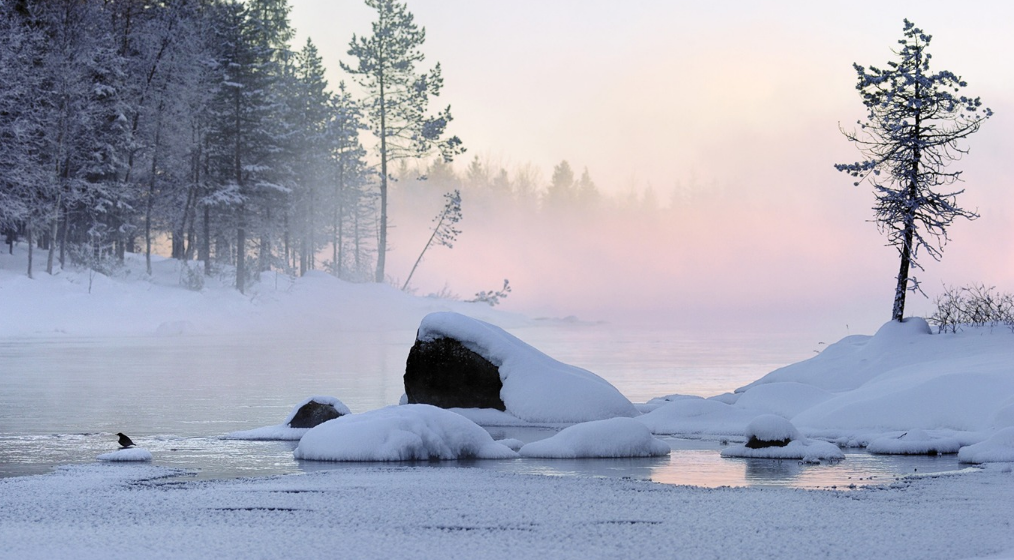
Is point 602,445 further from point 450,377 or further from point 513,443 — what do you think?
point 450,377

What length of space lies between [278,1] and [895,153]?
4554 centimetres

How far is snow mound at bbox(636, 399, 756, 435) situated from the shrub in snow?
5.73 feet

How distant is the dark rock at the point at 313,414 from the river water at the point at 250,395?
0.75m

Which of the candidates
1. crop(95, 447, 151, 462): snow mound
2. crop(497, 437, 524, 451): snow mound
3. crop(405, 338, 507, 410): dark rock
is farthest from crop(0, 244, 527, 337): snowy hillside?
crop(497, 437, 524, 451): snow mound

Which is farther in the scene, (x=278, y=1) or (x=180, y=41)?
(x=278, y=1)

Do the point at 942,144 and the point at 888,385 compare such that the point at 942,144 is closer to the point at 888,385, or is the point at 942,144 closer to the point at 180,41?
the point at 888,385

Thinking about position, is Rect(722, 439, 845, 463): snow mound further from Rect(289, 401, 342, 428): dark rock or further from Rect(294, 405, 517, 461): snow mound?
Rect(289, 401, 342, 428): dark rock

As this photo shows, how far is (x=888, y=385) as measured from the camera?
14.7 metres

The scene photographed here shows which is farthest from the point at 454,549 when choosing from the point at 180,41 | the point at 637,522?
the point at 180,41

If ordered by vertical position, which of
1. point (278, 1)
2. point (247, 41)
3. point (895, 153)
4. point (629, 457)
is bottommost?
point (629, 457)

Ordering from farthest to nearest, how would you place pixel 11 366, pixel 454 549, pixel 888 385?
pixel 11 366
pixel 888 385
pixel 454 549

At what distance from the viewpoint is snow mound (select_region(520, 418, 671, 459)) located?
436 inches

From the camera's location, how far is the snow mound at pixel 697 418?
44.0ft

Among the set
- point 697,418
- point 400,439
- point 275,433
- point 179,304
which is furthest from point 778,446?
point 179,304
